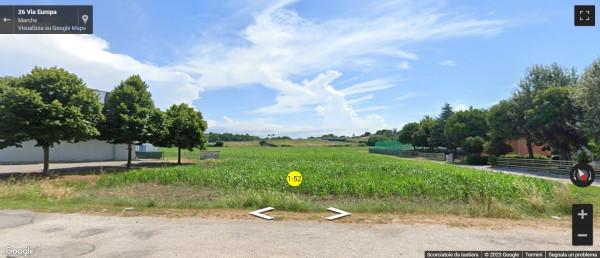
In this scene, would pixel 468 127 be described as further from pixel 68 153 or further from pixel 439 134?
pixel 68 153

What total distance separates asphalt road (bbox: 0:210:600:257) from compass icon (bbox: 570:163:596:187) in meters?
1.25

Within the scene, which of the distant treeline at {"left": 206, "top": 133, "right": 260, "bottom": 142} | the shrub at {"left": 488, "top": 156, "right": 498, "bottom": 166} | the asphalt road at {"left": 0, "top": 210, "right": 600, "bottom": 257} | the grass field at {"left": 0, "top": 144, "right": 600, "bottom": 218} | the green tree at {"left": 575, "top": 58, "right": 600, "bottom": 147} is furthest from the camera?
the distant treeline at {"left": 206, "top": 133, "right": 260, "bottom": 142}

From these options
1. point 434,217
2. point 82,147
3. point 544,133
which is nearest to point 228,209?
point 434,217

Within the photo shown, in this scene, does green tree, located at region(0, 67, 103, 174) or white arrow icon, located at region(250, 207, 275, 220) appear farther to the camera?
green tree, located at region(0, 67, 103, 174)

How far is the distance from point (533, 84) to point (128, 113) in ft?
143

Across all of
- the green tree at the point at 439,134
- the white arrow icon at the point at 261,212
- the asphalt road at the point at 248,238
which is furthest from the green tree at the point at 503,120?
the white arrow icon at the point at 261,212

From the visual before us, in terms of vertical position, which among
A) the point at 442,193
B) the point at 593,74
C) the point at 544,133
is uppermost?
the point at 593,74

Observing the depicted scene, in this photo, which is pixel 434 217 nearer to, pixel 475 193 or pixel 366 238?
pixel 366 238

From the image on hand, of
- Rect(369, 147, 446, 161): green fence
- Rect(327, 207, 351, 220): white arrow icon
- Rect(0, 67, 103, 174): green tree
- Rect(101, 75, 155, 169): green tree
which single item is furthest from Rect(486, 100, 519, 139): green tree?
Rect(0, 67, 103, 174): green tree

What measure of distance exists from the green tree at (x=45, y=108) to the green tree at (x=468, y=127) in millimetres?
47391

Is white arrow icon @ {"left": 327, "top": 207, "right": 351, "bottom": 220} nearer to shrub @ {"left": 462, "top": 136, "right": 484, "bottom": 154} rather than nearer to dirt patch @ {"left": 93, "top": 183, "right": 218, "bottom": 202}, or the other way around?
dirt patch @ {"left": 93, "top": 183, "right": 218, "bottom": 202}

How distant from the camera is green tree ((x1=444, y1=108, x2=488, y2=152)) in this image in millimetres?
51719

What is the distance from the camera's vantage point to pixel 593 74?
25109mm

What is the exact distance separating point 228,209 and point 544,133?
32907 millimetres
